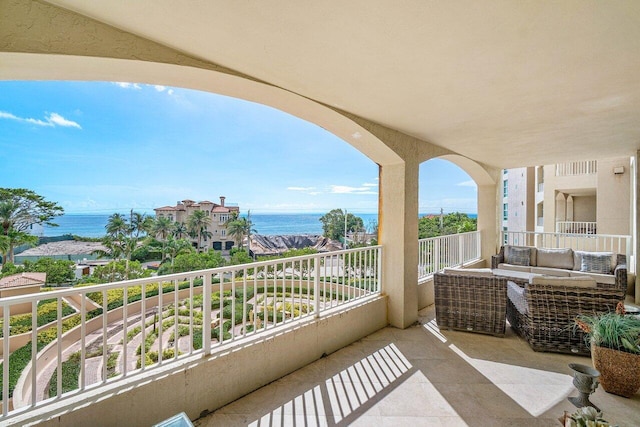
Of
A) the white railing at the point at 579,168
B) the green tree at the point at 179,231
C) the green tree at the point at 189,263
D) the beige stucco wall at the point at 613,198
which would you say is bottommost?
the green tree at the point at 189,263

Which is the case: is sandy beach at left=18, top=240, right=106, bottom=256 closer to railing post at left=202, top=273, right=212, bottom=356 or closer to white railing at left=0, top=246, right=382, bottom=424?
white railing at left=0, top=246, right=382, bottom=424

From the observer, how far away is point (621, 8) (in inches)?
65.5

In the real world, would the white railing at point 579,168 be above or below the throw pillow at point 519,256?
above

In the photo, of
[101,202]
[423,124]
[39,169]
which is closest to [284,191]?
[101,202]

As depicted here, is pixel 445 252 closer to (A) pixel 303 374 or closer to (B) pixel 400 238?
(B) pixel 400 238

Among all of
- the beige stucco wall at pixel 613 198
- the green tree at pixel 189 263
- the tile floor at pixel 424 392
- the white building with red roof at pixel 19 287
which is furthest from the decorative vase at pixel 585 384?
the green tree at pixel 189 263

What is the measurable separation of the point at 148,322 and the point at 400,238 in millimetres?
12539

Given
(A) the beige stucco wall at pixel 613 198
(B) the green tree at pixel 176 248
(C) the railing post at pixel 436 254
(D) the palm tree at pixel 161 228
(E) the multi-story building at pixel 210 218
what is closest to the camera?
(C) the railing post at pixel 436 254

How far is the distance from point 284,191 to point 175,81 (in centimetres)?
4841

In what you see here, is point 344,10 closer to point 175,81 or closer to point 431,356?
point 175,81

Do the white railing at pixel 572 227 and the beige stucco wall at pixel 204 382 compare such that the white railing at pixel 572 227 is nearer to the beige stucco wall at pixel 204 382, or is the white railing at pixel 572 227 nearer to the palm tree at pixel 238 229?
the beige stucco wall at pixel 204 382

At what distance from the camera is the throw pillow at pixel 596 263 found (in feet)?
18.9

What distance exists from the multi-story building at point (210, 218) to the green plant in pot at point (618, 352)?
31049 mm

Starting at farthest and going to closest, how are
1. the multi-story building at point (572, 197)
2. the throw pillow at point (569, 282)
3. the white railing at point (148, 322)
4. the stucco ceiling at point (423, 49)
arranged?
the multi-story building at point (572, 197)
the throw pillow at point (569, 282)
the white railing at point (148, 322)
the stucco ceiling at point (423, 49)
